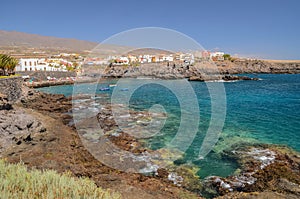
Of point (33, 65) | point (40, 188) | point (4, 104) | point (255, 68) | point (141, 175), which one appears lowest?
point (141, 175)

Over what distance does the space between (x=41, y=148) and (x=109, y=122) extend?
24.2 ft

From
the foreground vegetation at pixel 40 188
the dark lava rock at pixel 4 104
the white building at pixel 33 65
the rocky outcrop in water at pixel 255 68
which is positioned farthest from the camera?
the rocky outcrop in water at pixel 255 68

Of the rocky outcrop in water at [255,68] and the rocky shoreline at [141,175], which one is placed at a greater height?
the rocky outcrop in water at [255,68]

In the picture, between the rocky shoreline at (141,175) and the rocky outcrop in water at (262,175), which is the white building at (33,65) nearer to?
the rocky shoreline at (141,175)

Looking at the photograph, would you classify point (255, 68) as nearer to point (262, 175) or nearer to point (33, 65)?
point (33, 65)

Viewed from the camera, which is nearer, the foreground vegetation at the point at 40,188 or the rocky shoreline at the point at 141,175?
the foreground vegetation at the point at 40,188

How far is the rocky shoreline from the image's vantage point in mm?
7602

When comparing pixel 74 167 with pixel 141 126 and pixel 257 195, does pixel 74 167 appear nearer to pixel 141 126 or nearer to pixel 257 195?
pixel 257 195

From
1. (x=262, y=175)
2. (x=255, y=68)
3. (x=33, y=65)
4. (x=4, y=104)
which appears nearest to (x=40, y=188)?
(x=262, y=175)

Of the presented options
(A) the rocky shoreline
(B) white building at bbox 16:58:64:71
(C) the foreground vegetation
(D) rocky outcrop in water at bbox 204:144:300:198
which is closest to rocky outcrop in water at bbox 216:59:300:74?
(B) white building at bbox 16:58:64:71

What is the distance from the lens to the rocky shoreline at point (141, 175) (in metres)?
7.60

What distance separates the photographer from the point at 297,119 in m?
19.3

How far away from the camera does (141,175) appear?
29.4 ft

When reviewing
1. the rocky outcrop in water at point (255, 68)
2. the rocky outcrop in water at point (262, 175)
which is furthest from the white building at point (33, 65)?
the rocky outcrop in water at point (255, 68)
